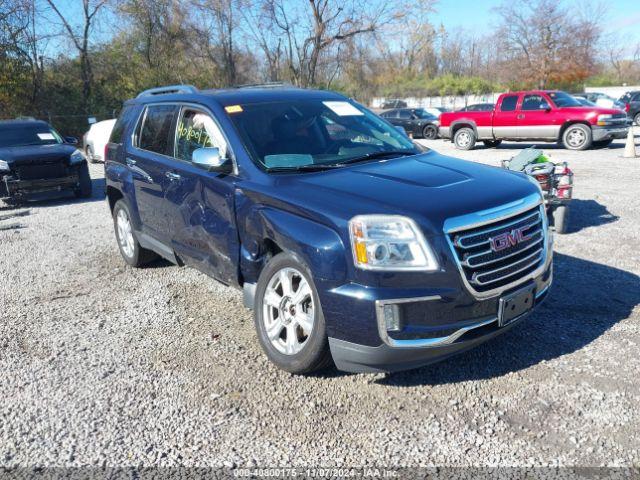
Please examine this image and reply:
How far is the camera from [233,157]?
4016mm

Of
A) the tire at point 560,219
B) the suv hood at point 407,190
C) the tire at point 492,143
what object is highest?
the suv hood at point 407,190

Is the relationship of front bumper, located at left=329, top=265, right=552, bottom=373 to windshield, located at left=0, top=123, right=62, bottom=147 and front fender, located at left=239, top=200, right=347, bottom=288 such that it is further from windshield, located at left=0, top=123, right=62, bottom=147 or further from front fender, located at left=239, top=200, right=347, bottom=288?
windshield, located at left=0, top=123, right=62, bottom=147

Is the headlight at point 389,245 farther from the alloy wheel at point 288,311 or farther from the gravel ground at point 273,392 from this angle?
the gravel ground at point 273,392

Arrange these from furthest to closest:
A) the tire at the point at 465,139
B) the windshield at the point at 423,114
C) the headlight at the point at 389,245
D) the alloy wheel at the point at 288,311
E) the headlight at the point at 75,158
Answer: the windshield at the point at 423,114
the tire at the point at 465,139
the headlight at the point at 75,158
the alloy wheel at the point at 288,311
the headlight at the point at 389,245

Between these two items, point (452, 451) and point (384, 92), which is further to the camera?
point (384, 92)

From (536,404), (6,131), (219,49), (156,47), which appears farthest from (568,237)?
(219,49)

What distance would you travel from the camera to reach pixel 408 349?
306 cm

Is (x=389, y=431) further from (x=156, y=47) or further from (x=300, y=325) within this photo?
(x=156, y=47)

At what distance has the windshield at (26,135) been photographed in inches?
438

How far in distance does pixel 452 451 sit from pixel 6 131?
1147 centimetres

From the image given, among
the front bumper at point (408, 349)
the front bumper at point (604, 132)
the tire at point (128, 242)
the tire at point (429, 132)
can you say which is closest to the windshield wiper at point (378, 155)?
the front bumper at point (408, 349)

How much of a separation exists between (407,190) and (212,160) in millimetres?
1433

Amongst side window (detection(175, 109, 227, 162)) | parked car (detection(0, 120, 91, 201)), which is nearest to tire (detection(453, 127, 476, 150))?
parked car (detection(0, 120, 91, 201))

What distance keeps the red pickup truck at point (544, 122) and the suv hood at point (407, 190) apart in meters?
14.3
